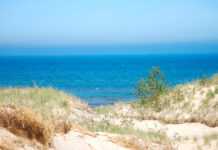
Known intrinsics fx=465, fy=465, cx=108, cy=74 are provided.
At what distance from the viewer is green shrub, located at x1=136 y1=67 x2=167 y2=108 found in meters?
27.2

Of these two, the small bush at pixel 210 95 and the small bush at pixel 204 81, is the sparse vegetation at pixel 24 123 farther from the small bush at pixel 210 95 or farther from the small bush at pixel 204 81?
the small bush at pixel 204 81

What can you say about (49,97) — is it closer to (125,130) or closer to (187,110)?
(125,130)

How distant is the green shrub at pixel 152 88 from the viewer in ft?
89.4

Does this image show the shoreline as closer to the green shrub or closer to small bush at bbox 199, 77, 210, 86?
small bush at bbox 199, 77, 210, 86

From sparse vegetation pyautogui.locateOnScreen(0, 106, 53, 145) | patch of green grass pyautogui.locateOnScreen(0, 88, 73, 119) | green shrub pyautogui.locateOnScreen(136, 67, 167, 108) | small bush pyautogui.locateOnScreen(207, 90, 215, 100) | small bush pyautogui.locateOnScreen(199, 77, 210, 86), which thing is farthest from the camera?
green shrub pyautogui.locateOnScreen(136, 67, 167, 108)

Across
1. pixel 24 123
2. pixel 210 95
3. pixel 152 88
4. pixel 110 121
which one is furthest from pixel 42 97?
pixel 152 88

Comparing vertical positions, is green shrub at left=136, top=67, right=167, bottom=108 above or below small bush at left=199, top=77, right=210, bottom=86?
below

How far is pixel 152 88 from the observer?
27828 millimetres

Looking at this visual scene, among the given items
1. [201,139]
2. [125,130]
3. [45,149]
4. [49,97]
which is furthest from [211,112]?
[45,149]

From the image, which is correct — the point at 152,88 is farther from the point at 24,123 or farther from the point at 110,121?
the point at 24,123

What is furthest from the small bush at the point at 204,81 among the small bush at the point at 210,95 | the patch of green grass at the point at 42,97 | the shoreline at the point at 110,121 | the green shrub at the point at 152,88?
the patch of green grass at the point at 42,97

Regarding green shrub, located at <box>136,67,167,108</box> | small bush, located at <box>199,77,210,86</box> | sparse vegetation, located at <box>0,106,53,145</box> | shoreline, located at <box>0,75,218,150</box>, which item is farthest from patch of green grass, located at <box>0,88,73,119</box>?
small bush, located at <box>199,77,210,86</box>

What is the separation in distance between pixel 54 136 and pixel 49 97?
8061 mm

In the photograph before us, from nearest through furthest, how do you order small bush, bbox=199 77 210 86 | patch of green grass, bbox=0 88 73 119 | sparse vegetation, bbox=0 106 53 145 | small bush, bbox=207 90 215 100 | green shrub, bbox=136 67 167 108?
sparse vegetation, bbox=0 106 53 145, patch of green grass, bbox=0 88 73 119, small bush, bbox=207 90 215 100, small bush, bbox=199 77 210 86, green shrub, bbox=136 67 167 108
